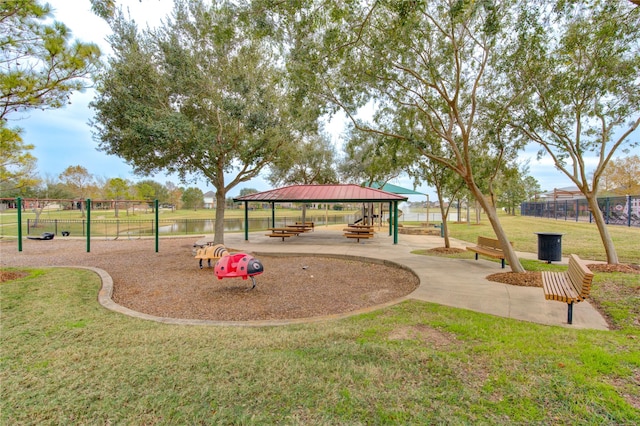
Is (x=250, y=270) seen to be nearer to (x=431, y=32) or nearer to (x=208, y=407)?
(x=208, y=407)

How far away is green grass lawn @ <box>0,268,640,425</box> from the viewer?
2.41m

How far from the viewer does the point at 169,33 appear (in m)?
10.1

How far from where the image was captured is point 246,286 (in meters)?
7.12

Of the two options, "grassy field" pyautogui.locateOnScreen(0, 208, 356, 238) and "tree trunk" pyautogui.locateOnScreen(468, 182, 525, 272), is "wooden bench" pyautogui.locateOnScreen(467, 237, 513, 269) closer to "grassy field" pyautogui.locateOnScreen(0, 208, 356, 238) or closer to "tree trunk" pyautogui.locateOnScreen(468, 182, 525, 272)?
"tree trunk" pyautogui.locateOnScreen(468, 182, 525, 272)

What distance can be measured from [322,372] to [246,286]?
445 cm

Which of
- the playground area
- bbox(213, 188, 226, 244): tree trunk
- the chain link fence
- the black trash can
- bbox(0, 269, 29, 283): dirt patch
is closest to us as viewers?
the playground area

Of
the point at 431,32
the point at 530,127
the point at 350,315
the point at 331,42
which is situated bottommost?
the point at 350,315

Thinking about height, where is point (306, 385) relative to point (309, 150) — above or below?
below

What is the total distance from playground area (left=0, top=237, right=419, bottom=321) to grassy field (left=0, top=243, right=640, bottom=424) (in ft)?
3.48

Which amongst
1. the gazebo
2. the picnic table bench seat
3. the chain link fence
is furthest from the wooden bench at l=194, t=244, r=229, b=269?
the chain link fence

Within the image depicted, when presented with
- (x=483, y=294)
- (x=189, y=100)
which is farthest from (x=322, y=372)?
(x=189, y=100)

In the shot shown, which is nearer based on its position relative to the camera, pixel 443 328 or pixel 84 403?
pixel 84 403

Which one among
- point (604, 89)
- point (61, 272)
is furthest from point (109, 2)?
point (604, 89)

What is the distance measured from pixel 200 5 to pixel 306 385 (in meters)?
11.7
